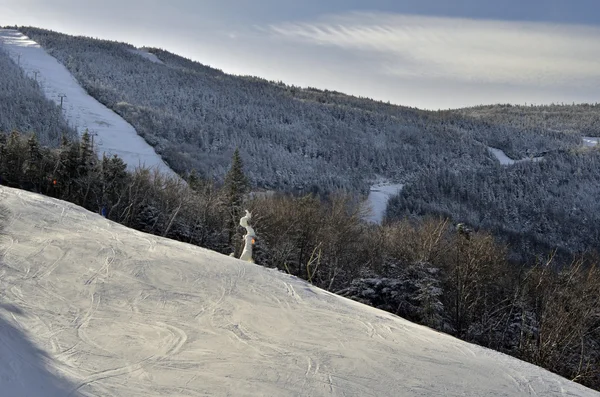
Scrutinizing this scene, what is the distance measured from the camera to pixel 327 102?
17900 cm

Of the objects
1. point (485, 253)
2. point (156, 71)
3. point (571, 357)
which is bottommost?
point (571, 357)

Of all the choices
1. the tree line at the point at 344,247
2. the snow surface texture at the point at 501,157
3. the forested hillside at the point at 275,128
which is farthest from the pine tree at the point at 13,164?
the snow surface texture at the point at 501,157

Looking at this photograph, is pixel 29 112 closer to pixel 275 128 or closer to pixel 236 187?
pixel 236 187

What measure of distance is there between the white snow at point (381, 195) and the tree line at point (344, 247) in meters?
40.2

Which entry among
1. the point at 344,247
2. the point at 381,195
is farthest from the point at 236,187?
the point at 381,195

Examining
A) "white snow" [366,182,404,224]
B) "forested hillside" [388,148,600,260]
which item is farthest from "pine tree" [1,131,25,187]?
"forested hillside" [388,148,600,260]

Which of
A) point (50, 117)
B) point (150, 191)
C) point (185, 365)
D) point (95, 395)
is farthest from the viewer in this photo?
point (50, 117)

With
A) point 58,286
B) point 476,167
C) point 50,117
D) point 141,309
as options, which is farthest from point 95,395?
point 476,167

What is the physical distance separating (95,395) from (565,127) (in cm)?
21058

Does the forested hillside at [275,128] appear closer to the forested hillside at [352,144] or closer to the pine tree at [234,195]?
the forested hillside at [352,144]

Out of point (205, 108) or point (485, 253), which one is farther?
point (205, 108)

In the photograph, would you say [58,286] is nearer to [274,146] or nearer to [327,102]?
[274,146]

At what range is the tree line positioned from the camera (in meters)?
32.6

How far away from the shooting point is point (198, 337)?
33.8ft
